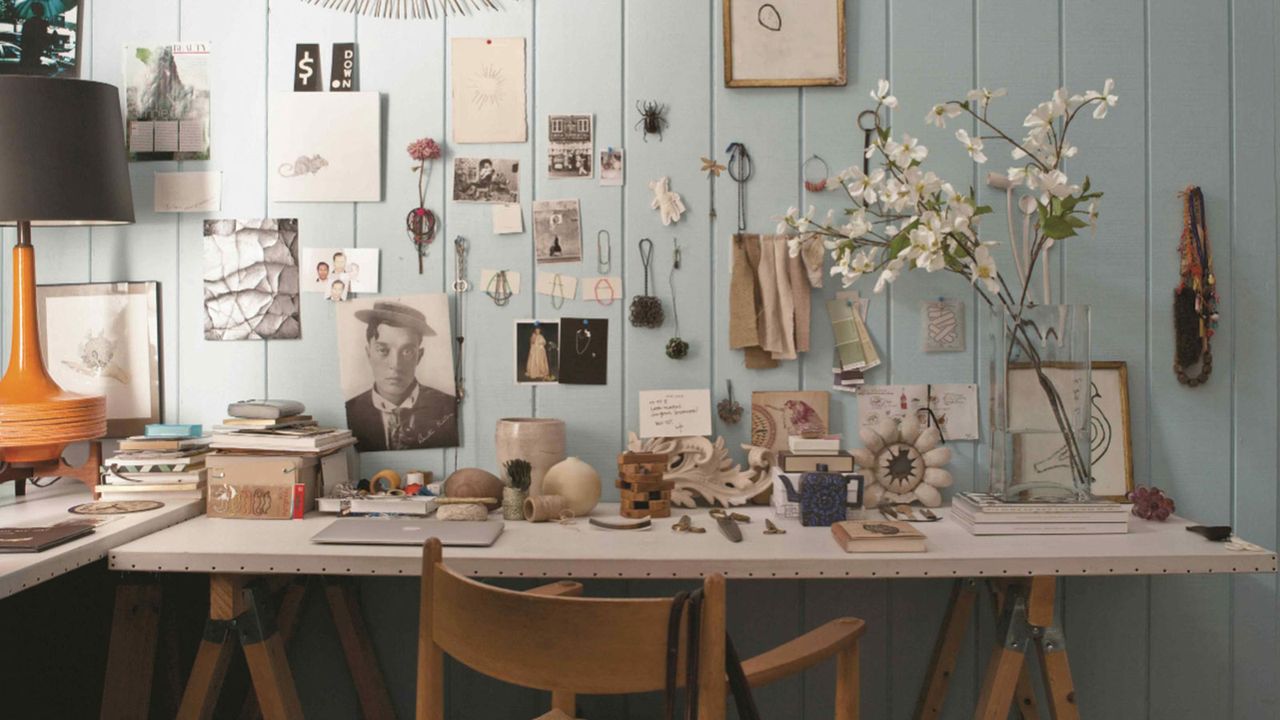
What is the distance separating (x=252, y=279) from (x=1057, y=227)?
5.95 ft

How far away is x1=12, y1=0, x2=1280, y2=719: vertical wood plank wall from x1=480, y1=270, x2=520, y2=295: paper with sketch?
0.06 ft

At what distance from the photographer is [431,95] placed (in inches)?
83.7

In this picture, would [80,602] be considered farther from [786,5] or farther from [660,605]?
[786,5]

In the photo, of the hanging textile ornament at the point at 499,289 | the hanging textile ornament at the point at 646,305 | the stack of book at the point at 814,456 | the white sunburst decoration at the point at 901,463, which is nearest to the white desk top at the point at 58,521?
the hanging textile ornament at the point at 499,289

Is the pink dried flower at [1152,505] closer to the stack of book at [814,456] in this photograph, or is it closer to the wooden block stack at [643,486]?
the stack of book at [814,456]

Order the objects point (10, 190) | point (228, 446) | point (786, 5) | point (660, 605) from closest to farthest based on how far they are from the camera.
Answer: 1. point (660, 605)
2. point (10, 190)
3. point (228, 446)
4. point (786, 5)

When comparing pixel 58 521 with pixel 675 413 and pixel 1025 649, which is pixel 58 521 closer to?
pixel 675 413

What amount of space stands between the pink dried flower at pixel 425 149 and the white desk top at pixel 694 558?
36.5 inches

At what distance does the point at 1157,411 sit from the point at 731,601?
1.10m

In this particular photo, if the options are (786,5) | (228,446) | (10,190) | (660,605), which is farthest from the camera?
(786,5)

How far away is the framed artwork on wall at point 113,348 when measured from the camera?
2.16 m

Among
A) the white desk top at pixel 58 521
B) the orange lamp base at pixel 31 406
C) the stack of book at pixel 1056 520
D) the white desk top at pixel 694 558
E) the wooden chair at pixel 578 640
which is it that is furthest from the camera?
the orange lamp base at pixel 31 406

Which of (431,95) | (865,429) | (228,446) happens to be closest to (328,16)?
(431,95)

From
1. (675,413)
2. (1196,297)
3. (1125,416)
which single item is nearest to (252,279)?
(675,413)
